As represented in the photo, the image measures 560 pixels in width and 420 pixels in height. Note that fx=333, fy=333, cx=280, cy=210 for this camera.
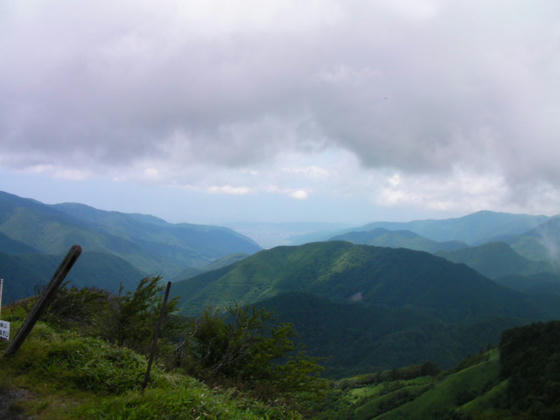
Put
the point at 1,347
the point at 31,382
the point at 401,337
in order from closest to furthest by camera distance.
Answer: the point at 31,382, the point at 1,347, the point at 401,337

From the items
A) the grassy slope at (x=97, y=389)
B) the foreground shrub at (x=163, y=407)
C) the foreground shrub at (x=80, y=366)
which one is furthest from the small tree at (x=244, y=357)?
the foreground shrub at (x=163, y=407)

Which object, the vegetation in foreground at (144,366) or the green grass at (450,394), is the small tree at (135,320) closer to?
the vegetation in foreground at (144,366)

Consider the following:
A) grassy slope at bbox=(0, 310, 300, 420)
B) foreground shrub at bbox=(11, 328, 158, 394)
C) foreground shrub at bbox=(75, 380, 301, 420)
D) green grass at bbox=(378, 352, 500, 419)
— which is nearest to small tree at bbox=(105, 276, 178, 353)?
grassy slope at bbox=(0, 310, 300, 420)

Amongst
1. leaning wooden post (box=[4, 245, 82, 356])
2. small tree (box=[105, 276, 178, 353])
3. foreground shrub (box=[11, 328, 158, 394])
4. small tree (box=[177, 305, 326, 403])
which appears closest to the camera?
leaning wooden post (box=[4, 245, 82, 356])

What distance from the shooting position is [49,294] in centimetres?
930

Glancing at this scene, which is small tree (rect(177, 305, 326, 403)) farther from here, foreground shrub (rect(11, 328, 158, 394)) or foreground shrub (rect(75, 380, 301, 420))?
foreground shrub (rect(75, 380, 301, 420))

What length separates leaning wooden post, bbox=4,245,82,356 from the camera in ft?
29.4

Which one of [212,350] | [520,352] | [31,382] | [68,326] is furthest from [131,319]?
[520,352]

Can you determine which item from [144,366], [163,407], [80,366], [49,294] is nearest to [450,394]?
[144,366]

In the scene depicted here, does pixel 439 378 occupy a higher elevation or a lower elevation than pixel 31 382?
lower

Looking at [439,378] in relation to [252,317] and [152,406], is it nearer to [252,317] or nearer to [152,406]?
[252,317]

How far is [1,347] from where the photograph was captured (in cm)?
1055

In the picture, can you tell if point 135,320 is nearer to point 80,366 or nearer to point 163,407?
point 80,366

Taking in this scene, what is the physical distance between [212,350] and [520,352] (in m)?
112
